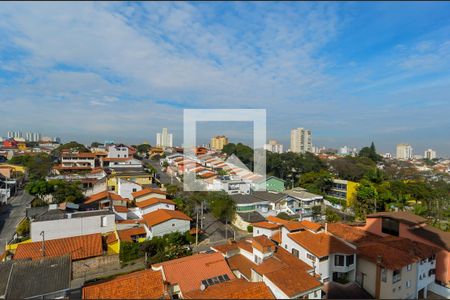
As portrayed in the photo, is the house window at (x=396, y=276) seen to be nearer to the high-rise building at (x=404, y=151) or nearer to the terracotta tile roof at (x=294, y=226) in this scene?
the terracotta tile roof at (x=294, y=226)

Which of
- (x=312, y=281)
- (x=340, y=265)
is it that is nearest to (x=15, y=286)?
(x=312, y=281)

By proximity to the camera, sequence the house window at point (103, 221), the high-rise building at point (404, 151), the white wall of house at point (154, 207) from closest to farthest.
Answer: the house window at point (103, 221) → the white wall of house at point (154, 207) → the high-rise building at point (404, 151)

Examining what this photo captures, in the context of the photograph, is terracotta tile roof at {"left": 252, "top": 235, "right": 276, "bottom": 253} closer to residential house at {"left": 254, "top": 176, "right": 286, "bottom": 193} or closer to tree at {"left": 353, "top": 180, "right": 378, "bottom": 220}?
tree at {"left": 353, "top": 180, "right": 378, "bottom": 220}

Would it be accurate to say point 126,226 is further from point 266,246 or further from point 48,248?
point 266,246

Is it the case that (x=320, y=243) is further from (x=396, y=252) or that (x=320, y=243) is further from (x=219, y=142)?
(x=219, y=142)

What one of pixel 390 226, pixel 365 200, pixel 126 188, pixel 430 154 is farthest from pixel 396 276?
pixel 430 154

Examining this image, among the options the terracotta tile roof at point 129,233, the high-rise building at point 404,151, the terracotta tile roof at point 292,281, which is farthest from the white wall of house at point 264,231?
the high-rise building at point 404,151

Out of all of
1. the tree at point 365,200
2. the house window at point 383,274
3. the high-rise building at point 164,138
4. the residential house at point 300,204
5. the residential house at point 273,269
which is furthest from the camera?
the high-rise building at point 164,138
